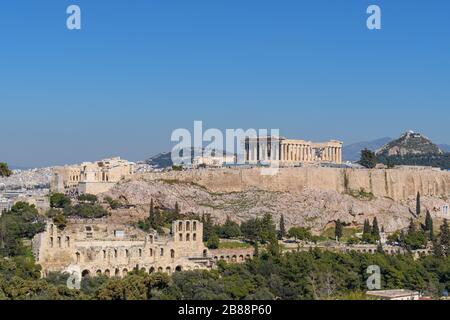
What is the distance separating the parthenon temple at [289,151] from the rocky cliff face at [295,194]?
922cm

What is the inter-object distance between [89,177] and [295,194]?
1698cm

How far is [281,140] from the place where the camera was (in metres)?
86.0

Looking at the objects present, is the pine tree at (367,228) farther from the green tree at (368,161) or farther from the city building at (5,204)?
the city building at (5,204)

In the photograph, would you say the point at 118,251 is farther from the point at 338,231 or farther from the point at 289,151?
the point at 289,151

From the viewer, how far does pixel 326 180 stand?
7425 centimetres

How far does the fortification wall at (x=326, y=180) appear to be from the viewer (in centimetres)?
7044

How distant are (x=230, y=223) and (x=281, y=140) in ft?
98.2

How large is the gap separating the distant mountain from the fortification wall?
6793cm

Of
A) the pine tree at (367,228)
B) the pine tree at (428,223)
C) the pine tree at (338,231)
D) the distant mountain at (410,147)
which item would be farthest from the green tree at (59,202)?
the distant mountain at (410,147)

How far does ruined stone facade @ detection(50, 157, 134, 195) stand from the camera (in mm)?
66562

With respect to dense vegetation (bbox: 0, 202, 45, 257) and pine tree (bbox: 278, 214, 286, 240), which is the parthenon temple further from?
dense vegetation (bbox: 0, 202, 45, 257)

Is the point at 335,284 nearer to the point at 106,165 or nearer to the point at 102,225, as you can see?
the point at 102,225

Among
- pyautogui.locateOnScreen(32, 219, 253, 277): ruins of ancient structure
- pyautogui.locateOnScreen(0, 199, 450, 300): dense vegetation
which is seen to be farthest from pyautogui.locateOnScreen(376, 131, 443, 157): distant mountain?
pyautogui.locateOnScreen(32, 219, 253, 277): ruins of ancient structure
